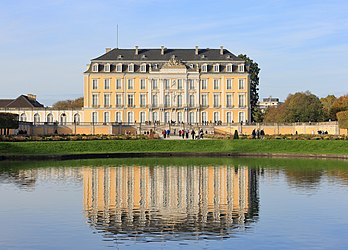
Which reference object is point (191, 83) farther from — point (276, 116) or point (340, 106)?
point (340, 106)

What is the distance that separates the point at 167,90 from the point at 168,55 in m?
4.01

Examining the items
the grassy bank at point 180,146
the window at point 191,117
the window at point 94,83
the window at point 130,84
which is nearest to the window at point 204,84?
the window at point 191,117

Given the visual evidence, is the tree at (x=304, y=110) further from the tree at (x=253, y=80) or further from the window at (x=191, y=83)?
the window at (x=191, y=83)

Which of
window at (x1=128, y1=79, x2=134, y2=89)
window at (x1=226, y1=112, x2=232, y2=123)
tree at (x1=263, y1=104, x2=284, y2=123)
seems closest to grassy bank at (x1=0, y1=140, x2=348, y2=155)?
window at (x1=226, y1=112, x2=232, y2=123)

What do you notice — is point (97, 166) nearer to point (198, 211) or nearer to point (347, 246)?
point (198, 211)

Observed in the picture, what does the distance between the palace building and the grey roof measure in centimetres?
12

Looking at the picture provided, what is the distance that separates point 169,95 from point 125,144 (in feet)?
96.3

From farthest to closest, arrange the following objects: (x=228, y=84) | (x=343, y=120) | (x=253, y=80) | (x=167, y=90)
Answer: (x=253, y=80), (x=167, y=90), (x=228, y=84), (x=343, y=120)

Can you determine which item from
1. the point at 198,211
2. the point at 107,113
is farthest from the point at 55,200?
the point at 107,113

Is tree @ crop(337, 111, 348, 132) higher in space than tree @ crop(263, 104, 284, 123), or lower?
lower

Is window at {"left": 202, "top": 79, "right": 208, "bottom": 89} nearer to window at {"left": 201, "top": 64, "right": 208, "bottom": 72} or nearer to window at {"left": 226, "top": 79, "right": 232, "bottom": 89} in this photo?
window at {"left": 201, "top": 64, "right": 208, "bottom": 72}

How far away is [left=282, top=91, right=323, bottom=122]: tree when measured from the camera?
7175 cm

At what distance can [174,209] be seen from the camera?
18016 millimetres

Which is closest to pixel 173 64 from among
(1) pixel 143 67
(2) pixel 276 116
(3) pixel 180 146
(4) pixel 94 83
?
(1) pixel 143 67
